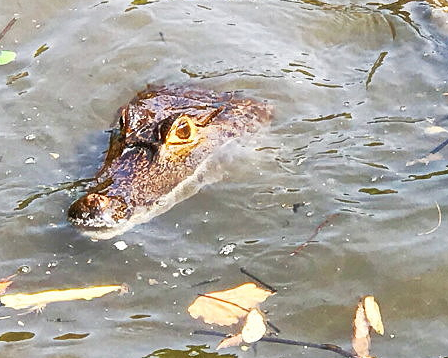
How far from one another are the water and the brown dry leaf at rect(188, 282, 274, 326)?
8 centimetres

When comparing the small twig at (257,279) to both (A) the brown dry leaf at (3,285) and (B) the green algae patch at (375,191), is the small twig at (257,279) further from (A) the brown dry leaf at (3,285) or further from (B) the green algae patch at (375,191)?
(A) the brown dry leaf at (3,285)

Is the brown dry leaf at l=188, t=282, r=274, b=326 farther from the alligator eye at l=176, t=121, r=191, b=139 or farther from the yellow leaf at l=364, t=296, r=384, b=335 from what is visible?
the alligator eye at l=176, t=121, r=191, b=139

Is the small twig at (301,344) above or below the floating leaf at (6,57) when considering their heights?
below

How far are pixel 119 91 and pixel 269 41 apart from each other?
68.8 inches

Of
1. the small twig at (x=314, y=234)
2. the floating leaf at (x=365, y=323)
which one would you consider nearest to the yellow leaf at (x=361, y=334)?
the floating leaf at (x=365, y=323)

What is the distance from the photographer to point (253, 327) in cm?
433

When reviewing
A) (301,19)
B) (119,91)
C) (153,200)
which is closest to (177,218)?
(153,200)

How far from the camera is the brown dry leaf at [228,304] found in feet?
14.5

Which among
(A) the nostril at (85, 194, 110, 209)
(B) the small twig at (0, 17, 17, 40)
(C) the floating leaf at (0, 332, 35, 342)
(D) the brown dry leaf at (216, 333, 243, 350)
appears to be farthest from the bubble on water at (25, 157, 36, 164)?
(D) the brown dry leaf at (216, 333, 243, 350)

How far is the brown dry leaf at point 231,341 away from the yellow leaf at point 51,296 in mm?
873

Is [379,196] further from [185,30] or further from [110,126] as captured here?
[185,30]

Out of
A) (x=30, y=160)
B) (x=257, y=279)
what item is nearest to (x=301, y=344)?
(x=257, y=279)

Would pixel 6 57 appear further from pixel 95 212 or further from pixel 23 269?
pixel 23 269

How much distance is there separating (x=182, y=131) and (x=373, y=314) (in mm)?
2317
